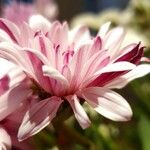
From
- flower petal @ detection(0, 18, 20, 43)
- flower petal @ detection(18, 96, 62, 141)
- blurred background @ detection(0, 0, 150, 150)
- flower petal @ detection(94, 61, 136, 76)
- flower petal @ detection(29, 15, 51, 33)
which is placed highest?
flower petal @ detection(0, 18, 20, 43)

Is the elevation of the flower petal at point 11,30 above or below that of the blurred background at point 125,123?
above

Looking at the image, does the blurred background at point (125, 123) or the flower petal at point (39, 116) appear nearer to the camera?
the flower petal at point (39, 116)

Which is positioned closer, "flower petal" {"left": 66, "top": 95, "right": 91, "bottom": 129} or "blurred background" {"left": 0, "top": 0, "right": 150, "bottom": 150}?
"flower petal" {"left": 66, "top": 95, "right": 91, "bottom": 129}

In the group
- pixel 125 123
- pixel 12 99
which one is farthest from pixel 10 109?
pixel 125 123

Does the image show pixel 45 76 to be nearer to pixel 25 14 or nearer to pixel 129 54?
pixel 129 54

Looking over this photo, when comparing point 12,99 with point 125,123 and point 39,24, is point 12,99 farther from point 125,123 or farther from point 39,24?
point 125,123

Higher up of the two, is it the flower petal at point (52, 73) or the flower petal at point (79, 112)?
the flower petal at point (52, 73)

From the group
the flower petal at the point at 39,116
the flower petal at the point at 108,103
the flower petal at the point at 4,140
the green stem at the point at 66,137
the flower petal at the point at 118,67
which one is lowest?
the green stem at the point at 66,137
